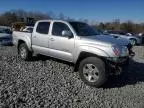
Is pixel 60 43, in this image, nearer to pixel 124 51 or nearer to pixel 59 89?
pixel 59 89

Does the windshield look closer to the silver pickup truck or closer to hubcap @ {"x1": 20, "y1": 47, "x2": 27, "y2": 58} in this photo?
the silver pickup truck

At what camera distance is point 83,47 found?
7316mm

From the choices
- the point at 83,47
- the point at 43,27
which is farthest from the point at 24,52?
the point at 83,47

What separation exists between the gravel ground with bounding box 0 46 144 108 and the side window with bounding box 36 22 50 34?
1276 mm

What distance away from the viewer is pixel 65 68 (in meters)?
8.76

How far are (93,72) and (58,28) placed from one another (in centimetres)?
223

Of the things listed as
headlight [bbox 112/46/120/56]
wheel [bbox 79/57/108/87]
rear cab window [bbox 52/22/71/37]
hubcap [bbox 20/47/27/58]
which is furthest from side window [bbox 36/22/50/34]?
headlight [bbox 112/46/120/56]

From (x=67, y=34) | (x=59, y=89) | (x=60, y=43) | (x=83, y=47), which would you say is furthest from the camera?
(x=60, y=43)

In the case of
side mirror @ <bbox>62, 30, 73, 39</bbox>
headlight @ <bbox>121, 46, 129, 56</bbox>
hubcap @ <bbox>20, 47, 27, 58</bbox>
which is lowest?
hubcap @ <bbox>20, 47, 27, 58</bbox>

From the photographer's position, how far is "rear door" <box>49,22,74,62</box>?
25.5 feet

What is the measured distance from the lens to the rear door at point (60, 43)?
25.5 feet

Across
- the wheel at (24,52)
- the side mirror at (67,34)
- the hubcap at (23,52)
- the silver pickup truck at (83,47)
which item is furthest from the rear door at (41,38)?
the side mirror at (67,34)

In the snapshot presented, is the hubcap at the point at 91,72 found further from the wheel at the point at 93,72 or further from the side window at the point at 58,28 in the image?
the side window at the point at 58,28

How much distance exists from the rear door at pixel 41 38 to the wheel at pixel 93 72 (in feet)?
6.57
